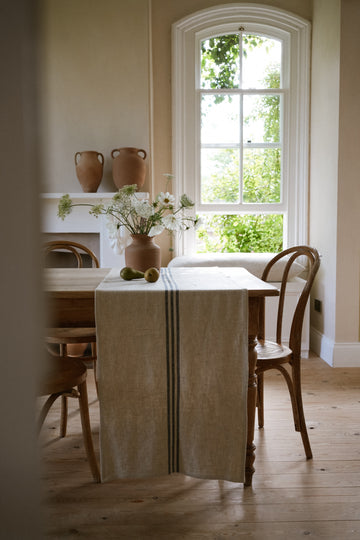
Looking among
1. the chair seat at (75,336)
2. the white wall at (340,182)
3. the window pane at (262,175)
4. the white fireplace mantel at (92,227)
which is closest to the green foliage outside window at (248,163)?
the window pane at (262,175)

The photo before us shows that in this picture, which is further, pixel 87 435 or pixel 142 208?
pixel 142 208

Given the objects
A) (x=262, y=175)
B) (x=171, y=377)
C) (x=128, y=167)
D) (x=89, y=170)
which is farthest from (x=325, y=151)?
(x=171, y=377)

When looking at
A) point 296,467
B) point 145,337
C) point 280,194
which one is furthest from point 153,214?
point 280,194

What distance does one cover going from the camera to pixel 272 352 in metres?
2.11

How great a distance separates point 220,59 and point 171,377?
3207mm

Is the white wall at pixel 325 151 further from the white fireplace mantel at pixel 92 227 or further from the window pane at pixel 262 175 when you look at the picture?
the white fireplace mantel at pixel 92 227

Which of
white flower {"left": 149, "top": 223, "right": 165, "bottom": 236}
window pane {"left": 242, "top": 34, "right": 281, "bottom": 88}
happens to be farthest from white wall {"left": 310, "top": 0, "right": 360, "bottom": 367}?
white flower {"left": 149, "top": 223, "right": 165, "bottom": 236}

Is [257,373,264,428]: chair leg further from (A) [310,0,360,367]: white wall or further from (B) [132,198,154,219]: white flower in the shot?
(A) [310,0,360,367]: white wall

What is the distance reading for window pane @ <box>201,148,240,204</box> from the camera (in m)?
4.07

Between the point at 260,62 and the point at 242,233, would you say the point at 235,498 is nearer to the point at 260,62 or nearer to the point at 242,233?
the point at 242,233

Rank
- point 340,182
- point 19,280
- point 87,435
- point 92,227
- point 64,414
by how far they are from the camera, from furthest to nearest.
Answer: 1. point 92,227
2. point 340,182
3. point 64,414
4. point 87,435
5. point 19,280

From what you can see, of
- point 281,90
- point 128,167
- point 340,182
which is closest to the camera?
point 340,182

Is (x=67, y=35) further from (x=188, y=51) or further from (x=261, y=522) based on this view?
(x=261, y=522)

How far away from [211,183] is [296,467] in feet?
8.68
